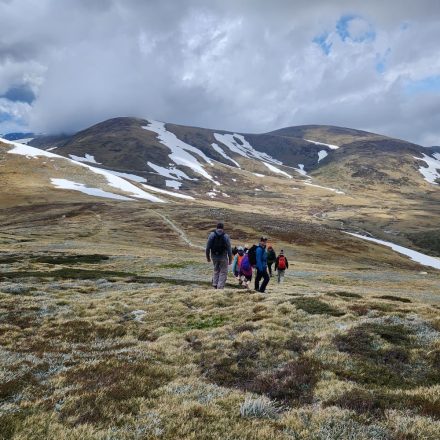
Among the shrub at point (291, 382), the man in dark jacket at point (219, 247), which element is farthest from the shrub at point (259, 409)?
the man in dark jacket at point (219, 247)

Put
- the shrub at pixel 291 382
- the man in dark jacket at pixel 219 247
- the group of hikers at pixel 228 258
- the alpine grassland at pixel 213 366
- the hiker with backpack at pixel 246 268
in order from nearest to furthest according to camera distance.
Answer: the alpine grassland at pixel 213 366 → the shrub at pixel 291 382 → the man in dark jacket at pixel 219 247 → the group of hikers at pixel 228 258 → the hiker with backpack at pixel 246 268

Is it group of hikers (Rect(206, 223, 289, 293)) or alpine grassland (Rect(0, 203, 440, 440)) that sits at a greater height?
group of hikers (Rect(206, 223, 289, 293))

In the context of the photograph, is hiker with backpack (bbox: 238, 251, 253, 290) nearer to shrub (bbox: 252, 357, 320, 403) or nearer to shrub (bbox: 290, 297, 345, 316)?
shrub (bbox: 290, 297, 345, 316)

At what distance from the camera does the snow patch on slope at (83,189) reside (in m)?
169

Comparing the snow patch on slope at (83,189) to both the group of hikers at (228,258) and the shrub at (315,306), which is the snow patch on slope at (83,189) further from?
the shrub at (315,306)

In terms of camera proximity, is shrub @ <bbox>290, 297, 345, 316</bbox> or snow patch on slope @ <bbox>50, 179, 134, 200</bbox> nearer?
shrub @ <bbox>290, 297, 345, 316</bbox>

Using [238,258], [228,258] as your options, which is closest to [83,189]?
[238,258]

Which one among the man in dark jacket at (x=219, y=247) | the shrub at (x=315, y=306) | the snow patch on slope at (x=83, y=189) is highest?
the snow patch on slope at (x=83, y=189)

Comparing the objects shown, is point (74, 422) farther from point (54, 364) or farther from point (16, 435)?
point (54, 364)

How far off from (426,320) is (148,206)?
438ft

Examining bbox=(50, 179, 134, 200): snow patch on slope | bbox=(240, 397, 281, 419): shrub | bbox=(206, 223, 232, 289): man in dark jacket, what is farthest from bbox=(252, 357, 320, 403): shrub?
bbox=(50, 179, 134, 200): snow patch on slope

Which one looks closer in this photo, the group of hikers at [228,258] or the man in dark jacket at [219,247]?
the man in dark jacket at [219,247]

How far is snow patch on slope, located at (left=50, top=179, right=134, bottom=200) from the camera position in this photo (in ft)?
554

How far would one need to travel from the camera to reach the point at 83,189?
571ft
